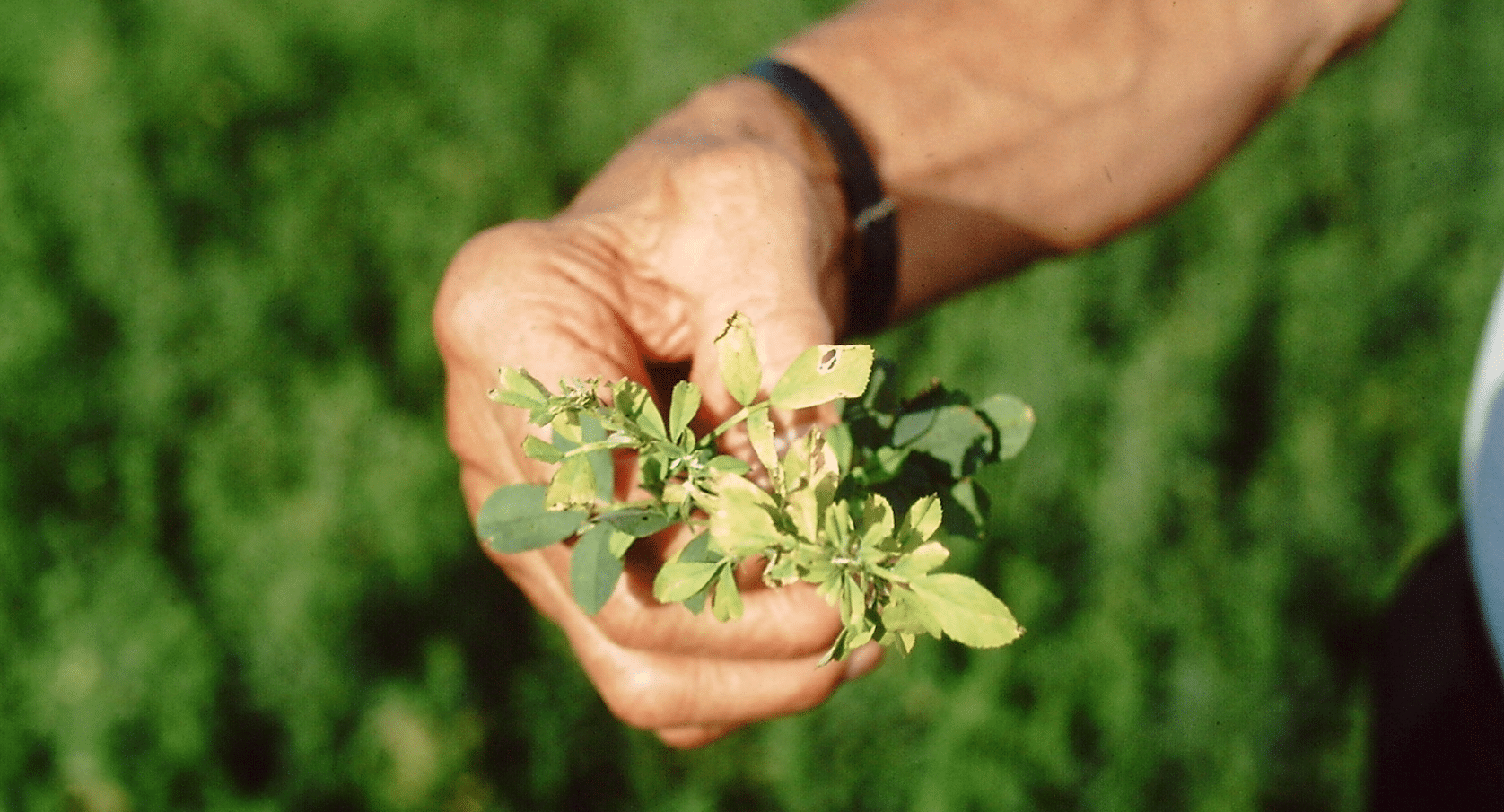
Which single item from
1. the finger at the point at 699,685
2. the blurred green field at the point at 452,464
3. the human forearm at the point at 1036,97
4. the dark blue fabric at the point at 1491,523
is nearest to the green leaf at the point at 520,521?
the finger at the point at 699,685

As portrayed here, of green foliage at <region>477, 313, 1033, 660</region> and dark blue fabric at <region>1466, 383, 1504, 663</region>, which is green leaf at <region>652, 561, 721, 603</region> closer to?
green foliage at <region>477, 313, 1033, 660</region>

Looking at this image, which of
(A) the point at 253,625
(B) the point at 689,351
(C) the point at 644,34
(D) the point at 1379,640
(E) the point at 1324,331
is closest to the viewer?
(B) the point at 689,351

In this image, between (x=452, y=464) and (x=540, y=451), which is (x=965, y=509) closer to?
(x=540, y=451)

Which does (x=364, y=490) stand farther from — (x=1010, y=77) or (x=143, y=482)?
(x=1010, y=77)

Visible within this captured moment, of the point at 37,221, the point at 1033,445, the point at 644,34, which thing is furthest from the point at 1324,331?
the point at 37,221

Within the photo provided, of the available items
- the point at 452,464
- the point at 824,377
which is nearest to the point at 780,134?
the point at 824,377

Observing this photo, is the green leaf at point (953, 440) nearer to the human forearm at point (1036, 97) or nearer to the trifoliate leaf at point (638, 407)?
the trifoliate leaf at point (638, 407)
